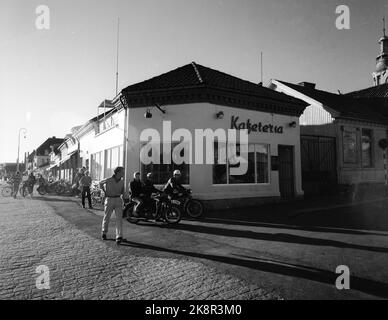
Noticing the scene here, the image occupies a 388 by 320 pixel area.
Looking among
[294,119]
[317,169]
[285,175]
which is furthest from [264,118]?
[317,169]

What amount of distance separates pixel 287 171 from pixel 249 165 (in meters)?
2.79

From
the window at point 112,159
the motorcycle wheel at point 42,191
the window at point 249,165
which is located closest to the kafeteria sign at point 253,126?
the window at point 249,165

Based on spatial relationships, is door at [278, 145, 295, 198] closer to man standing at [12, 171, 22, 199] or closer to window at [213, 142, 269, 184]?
window at [213, 142, 269, 184]

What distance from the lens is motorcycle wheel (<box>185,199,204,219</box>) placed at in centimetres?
1026

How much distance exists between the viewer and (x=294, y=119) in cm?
1498

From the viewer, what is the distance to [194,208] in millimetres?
10305

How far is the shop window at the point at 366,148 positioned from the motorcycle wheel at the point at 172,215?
49.1ft

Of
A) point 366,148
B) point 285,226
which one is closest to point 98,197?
point 285,226

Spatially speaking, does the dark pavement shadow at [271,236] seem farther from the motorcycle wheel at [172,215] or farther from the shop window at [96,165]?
the shop window at [96,165]

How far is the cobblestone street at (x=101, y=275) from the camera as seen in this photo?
161 inches

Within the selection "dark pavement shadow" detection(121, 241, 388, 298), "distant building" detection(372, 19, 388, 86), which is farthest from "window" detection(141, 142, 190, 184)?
"distant building" detection(372, 19, 388, 86)

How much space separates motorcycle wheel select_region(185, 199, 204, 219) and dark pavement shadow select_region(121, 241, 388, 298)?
395cm
